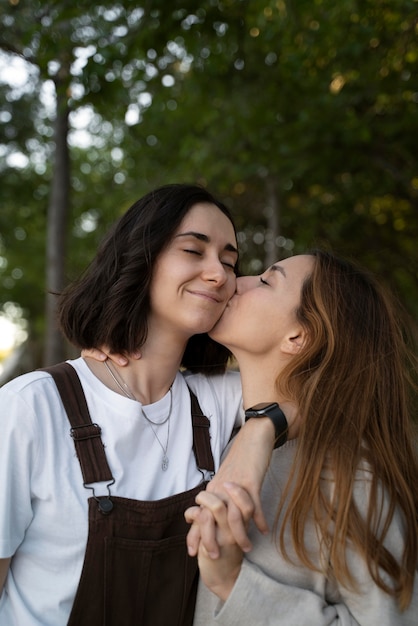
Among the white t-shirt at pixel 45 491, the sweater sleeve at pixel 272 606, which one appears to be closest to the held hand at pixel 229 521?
the sweater sleeve at pixel 272 606

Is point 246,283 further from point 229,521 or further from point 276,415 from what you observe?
point 229,521

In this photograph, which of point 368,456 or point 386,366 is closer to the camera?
point 368,456

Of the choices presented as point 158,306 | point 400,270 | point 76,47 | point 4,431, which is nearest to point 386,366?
point 158,306

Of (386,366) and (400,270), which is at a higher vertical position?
(400,270)

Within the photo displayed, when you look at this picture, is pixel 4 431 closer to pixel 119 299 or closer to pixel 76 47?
pixel 119 299

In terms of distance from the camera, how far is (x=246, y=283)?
9.34 feet

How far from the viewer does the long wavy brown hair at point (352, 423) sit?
2.15 meters

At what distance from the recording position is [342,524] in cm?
214

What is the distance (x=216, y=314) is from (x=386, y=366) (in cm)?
73

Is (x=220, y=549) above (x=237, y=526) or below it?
below

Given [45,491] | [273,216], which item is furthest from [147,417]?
[273,216]

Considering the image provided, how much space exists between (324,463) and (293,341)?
1.73 feet

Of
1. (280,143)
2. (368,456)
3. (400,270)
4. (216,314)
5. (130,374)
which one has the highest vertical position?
(280,143)

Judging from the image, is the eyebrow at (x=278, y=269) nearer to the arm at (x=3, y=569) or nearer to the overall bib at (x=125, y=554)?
the overall bib at (x=125, y=554)
